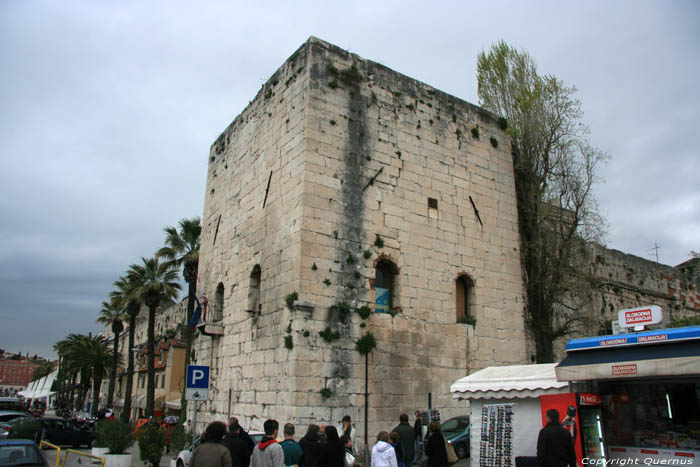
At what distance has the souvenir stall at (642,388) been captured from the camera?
21.7ft

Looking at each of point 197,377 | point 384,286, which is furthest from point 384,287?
point 197,377

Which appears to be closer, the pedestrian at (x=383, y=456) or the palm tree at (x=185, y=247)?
the pedestrian at (x=383, y=456)

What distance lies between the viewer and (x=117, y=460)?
11.7 metres

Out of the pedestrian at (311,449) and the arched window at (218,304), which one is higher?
the arched window at (218,304)

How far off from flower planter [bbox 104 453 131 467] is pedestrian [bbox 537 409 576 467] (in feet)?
31.2

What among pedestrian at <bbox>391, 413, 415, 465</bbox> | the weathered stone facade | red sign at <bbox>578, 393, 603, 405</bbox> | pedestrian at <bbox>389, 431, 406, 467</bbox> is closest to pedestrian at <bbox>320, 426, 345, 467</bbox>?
pedestrian at <bbox>389, 431, 406, 467</bbox>

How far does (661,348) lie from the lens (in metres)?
6.70

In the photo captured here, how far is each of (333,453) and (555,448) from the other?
8.40 ft

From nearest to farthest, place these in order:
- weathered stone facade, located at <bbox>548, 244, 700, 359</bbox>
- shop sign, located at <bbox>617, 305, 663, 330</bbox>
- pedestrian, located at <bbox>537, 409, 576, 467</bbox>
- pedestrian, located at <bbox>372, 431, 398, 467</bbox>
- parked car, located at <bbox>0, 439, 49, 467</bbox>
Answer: pedestrian, located at <bbox>537, 409, 576, 467</bbox>, pedestrian, located at <bbox>372, 431, 398, 467</bbox>, shop sign, located at <bbox>617, 305, 663, 330</bbox>, parked car, located at <bbox>0, 439, 49, 467</bbox>, weathered stone facade, located at <bbox>548, 244, 700, 359</bbox>

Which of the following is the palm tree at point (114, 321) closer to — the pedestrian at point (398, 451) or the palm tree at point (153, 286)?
the palm tree at point (153, 286)

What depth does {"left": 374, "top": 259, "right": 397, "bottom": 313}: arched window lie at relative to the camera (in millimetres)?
12234

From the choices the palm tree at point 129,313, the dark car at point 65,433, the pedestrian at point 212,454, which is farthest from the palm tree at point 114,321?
the pedestrian at point 212,454

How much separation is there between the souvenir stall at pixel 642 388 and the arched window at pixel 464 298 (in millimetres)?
5876

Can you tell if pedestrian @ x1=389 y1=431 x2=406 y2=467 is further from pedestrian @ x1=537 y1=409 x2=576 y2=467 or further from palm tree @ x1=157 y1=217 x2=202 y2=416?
palm tree @ x1=157 y1=217 x2=202 y2=416
